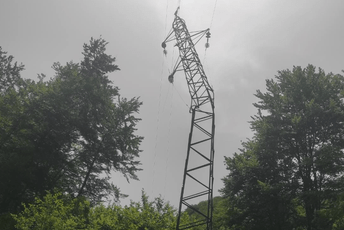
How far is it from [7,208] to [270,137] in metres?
16.8

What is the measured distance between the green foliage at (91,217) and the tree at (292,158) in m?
4.33

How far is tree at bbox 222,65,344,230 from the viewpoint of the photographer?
1341cm

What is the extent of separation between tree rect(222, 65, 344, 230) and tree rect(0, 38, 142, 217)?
866cm

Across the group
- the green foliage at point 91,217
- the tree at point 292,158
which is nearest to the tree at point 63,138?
the green foliage at point 91,217

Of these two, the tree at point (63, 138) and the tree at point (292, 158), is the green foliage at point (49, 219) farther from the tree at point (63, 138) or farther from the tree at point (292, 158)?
the tree at point (292, 158)

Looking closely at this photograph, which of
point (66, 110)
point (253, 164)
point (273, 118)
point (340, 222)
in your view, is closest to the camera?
point (340, 222)

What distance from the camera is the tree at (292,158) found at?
13.4 m

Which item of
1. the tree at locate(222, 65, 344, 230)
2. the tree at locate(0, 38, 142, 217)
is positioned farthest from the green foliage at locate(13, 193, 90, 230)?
the tree at locate(222, 65, 344, 230)

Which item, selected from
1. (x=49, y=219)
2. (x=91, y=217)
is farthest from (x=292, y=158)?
(x=49, y=219)

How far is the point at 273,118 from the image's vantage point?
16.1 metres

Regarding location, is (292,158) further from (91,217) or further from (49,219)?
(49,219)

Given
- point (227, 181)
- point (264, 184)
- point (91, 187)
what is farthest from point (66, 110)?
point (264, 184)

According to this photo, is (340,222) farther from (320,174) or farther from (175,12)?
(175,12)

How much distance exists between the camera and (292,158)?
51.8 ft
